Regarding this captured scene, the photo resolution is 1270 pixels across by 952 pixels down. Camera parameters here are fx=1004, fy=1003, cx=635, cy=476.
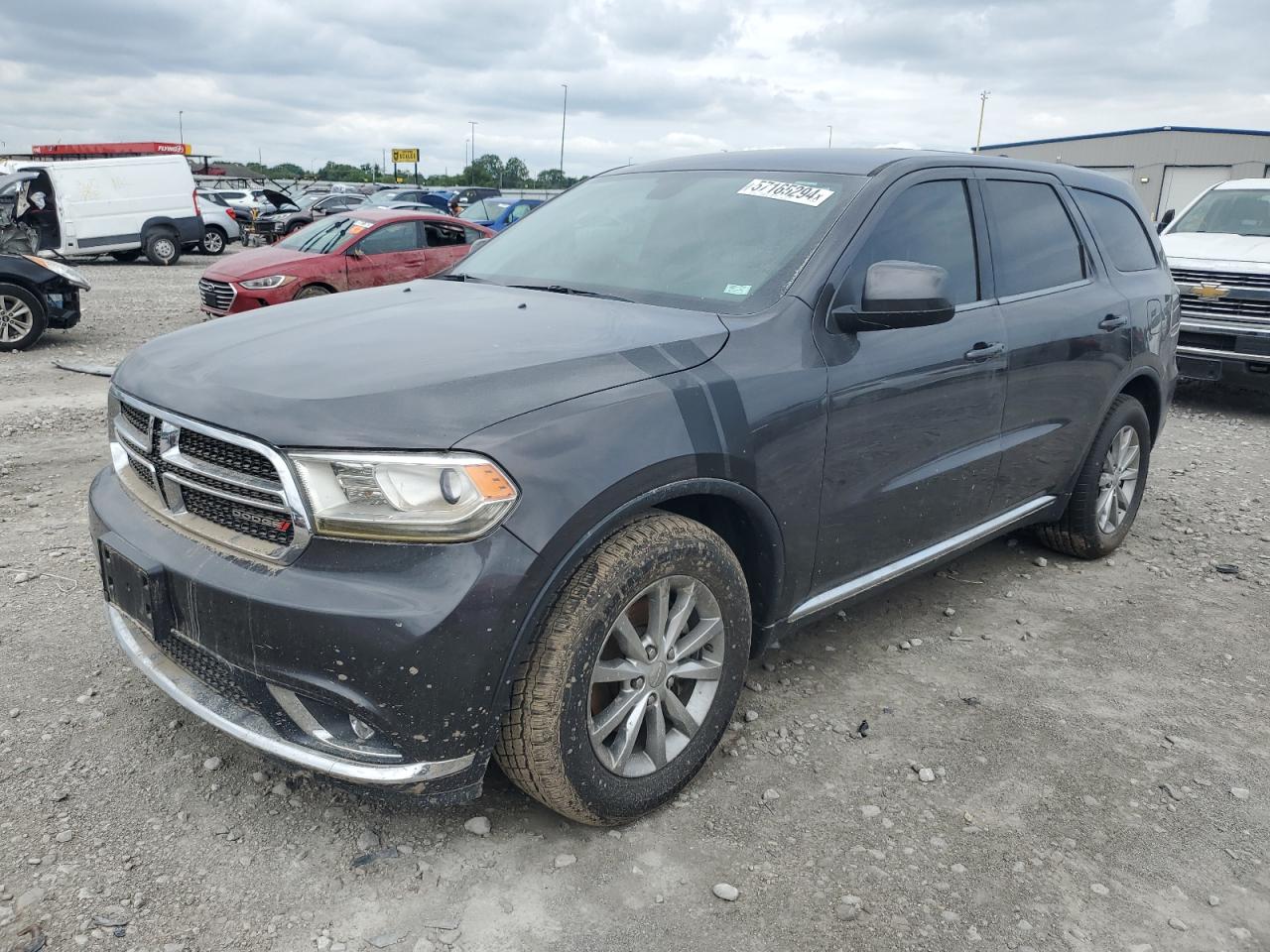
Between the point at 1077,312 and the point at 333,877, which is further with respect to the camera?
the point at 1077,312

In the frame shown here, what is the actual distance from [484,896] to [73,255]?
20838 mm

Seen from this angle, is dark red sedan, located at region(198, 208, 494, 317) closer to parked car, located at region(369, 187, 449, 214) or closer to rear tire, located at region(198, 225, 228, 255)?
rear tire, located at region(198, 225, 228, 255)

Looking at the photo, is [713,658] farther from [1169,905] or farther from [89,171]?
[89,171]

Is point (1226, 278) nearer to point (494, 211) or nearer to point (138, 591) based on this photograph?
point (138, 591)

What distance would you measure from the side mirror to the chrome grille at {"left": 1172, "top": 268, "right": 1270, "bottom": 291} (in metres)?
6.72

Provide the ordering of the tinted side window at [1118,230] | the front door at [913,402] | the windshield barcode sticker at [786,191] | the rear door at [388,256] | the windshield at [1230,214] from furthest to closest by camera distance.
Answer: the rear door at [388,256] → the windshield at [1230,214] → the tinted side window at [1118,230] → the windshield barcode sticker at [786,191] → the front door at [913,402]

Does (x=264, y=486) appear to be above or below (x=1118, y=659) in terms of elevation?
above

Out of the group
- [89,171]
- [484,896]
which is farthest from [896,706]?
[89,171]

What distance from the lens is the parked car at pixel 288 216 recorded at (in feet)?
82.8

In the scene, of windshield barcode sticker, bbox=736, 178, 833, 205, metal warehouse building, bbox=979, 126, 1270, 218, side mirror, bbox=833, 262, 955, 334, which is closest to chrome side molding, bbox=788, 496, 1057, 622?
side mirror, bbox=833, 262, 955, 334

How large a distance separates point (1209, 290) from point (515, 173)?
8015 cm

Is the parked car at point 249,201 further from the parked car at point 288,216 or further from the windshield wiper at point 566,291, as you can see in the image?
the windshield wiper at point 566,291

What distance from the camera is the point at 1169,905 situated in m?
2.44

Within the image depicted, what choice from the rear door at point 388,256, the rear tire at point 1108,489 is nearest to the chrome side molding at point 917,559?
the rear tire at point 1108,489
